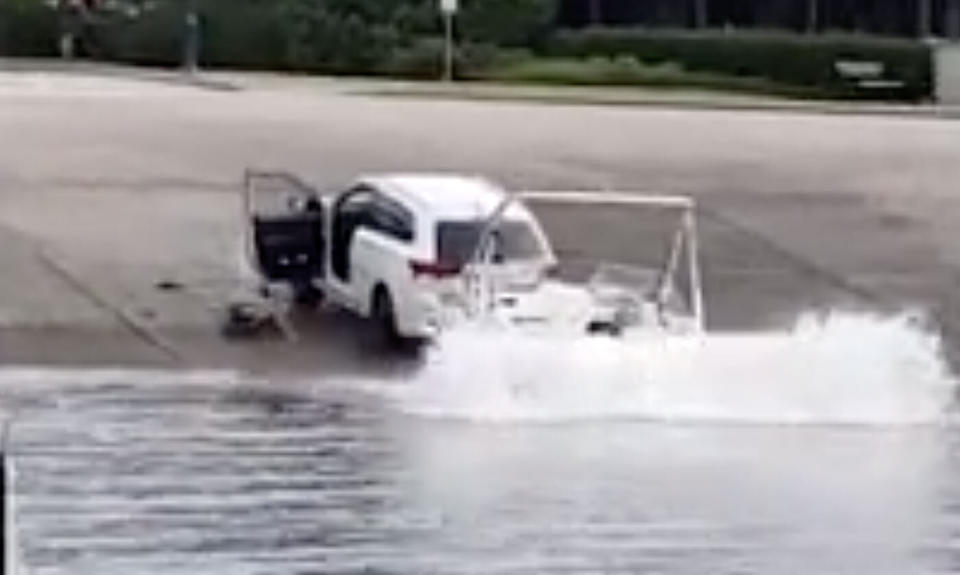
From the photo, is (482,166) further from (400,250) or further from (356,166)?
(400,250)

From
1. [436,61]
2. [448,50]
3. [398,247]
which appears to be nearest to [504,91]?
[448,50]

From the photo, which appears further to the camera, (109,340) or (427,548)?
(109,340)

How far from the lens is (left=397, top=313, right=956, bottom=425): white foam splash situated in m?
22.9

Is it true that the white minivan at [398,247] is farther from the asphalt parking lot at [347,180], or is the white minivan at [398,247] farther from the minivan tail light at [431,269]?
the asphalt parking lot at [347,180]

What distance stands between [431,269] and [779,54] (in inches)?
1497

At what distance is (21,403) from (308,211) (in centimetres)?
690

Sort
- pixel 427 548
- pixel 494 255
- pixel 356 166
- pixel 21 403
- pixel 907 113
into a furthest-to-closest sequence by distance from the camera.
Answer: pixel 907 113
pixel 356 166
pixel 494 255
pixel 21 403
pixel 427 548

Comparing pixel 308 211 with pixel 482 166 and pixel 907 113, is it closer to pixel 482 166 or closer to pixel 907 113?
pixel 482 166

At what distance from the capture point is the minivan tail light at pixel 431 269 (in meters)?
27.4

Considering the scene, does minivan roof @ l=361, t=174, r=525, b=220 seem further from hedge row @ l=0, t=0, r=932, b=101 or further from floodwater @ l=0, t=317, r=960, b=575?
hedge row @ l=0, t=0, r=932, b=101

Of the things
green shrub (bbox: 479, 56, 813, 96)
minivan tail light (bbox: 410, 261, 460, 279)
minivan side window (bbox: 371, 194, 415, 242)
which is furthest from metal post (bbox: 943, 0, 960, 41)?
minivan tail light (bbox: 410, 261, 460, 279)

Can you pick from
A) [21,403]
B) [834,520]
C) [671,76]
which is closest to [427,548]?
[834,520]

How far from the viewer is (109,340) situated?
29.1 meters

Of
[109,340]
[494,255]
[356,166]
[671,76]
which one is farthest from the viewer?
[671,76]
